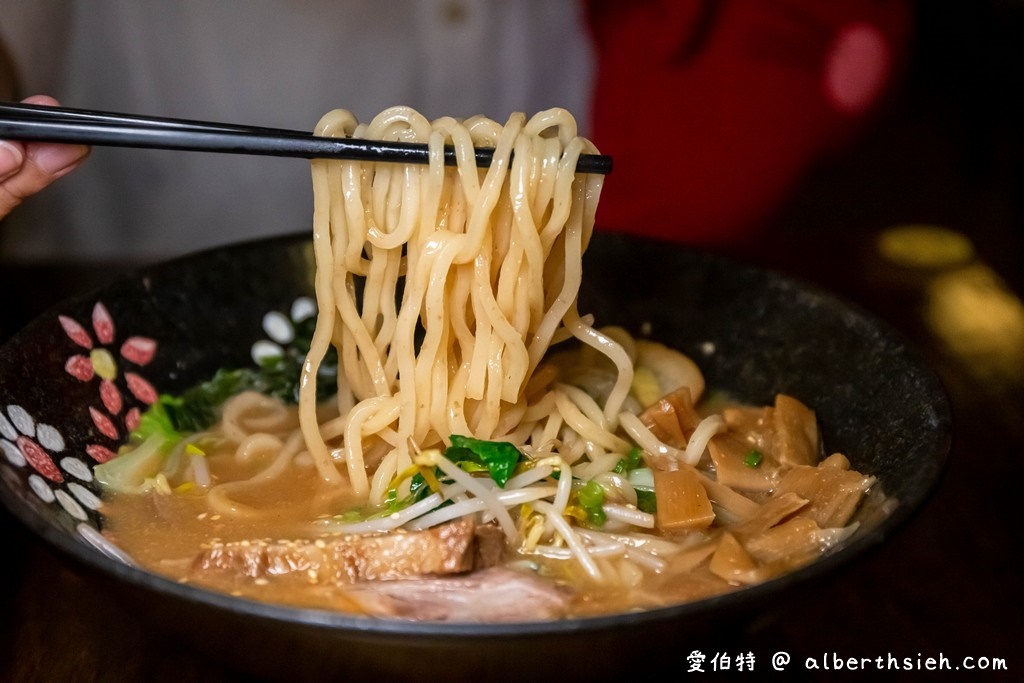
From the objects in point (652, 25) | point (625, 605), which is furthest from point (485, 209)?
point (652, 25)

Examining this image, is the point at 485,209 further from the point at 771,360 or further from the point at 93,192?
the point at 93,192

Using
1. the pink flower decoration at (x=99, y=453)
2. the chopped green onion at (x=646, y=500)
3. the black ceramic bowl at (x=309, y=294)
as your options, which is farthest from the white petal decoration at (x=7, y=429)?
the chopped green onion at (x=646, y=500)

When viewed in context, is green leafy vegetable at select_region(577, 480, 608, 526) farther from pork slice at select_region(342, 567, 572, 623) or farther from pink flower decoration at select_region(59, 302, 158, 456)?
pink flower decoration at select_region(59, 302, 158, 456)

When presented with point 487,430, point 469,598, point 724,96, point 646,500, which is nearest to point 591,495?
point 646,500

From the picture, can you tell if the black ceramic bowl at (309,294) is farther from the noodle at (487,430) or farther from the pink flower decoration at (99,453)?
the noodle at (487,430)

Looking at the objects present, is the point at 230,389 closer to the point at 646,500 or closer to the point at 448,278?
the point at 448,278

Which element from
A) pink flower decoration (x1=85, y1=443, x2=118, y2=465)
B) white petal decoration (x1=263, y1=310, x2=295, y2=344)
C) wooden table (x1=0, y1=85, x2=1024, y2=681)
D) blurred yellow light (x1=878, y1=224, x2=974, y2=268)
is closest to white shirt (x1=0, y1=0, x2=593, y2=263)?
wooden table (x1=0, y1=85, x2=1024, y2=681)

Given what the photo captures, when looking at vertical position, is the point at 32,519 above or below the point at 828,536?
above
